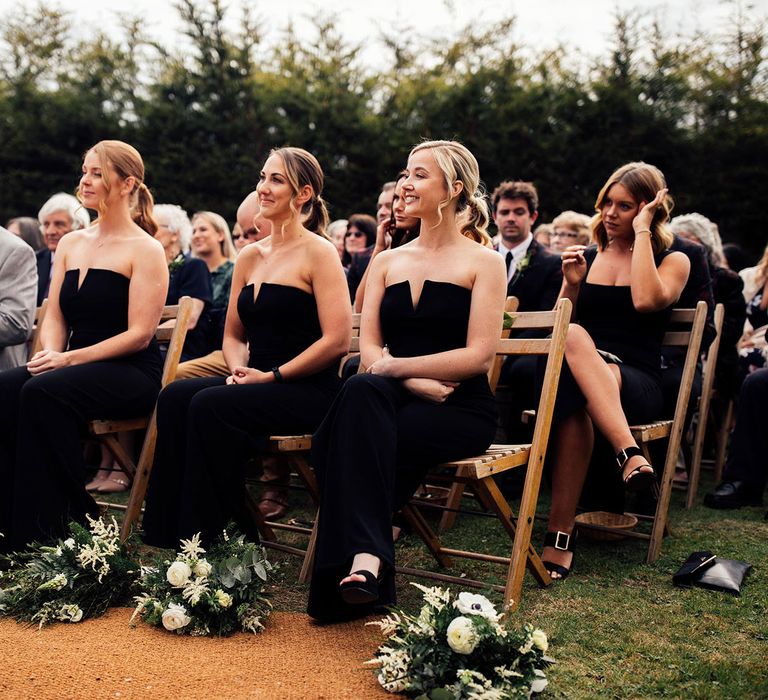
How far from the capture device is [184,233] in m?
7.64

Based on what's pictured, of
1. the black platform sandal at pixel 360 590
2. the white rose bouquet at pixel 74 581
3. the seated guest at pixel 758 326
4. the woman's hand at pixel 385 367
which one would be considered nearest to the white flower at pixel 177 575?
the white rose bouquet at pixel 74 581

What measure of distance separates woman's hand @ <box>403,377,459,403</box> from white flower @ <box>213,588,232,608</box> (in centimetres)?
113

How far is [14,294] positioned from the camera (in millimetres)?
5363

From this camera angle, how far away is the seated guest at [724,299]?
6.62 m

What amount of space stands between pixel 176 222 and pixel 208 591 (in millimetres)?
4653

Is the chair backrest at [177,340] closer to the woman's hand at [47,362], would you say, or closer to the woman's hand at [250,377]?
the woman's hand at [47,362]

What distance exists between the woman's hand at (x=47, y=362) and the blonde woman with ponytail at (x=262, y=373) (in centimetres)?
81

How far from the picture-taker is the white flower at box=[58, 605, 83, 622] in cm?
358

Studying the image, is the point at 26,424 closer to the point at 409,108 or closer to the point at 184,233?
the point at 184,233

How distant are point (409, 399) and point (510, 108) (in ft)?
37.2

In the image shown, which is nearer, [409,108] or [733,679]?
[733,679]

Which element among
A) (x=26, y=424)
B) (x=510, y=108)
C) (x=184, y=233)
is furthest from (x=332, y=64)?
(x=26, y=424)

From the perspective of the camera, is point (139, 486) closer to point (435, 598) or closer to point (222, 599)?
point (222, 599)

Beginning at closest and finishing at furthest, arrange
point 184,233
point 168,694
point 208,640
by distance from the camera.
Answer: point 168,694 < point 208,640 < point 184,233
